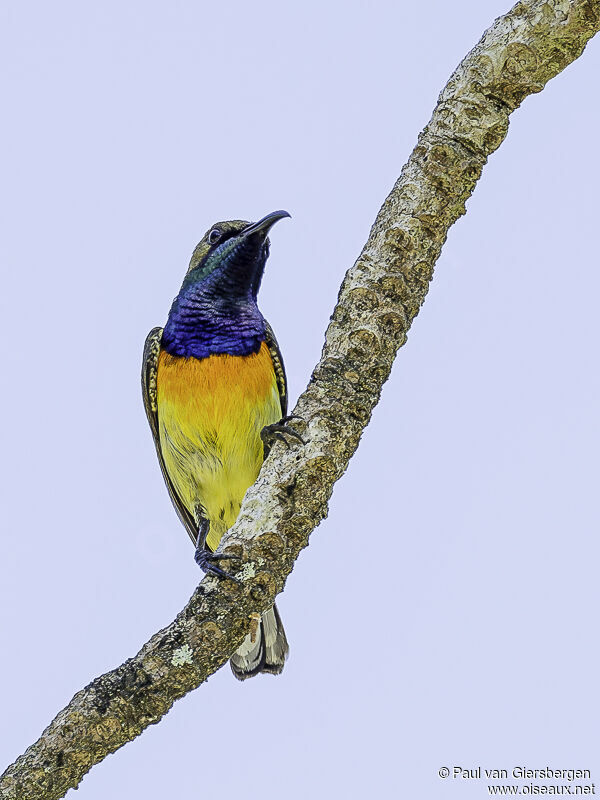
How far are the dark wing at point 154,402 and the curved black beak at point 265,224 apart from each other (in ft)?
3.94

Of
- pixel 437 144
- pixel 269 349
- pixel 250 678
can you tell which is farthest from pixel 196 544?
pixel 437 144

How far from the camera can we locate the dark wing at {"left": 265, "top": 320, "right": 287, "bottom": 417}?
760 cm

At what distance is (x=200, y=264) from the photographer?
771 cm

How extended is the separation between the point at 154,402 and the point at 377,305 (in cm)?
309

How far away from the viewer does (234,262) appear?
7379mm

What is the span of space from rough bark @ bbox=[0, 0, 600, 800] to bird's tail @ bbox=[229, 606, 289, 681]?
2352 mm

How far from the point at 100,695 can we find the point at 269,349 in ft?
11.4

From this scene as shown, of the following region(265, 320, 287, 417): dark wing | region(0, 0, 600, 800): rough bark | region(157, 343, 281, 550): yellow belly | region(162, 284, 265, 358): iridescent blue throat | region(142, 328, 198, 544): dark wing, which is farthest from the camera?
region(142, 328, 198, 544): dark wing

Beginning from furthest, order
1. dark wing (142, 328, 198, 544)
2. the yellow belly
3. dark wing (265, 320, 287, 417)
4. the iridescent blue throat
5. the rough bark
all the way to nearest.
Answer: dark wing (142, 328, 198, 544) < dark wing (265, 320, 287, 417) < the iridescent blue throat < the yellow belly < the rough bark

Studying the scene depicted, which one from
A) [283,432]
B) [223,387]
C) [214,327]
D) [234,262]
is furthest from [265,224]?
[283,432]

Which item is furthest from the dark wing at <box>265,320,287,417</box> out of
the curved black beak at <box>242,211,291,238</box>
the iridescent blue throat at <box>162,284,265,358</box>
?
the curved black beak at <box>242,211,291,238</box>

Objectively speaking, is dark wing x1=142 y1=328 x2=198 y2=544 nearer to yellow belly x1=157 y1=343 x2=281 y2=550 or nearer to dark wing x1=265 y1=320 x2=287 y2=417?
yellow belly x1=157 y1=343 x2=281 y2=550

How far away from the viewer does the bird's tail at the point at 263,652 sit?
7238mm

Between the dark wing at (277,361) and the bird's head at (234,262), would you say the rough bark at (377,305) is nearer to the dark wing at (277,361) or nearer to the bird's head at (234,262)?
the bird's head at (234,262)
